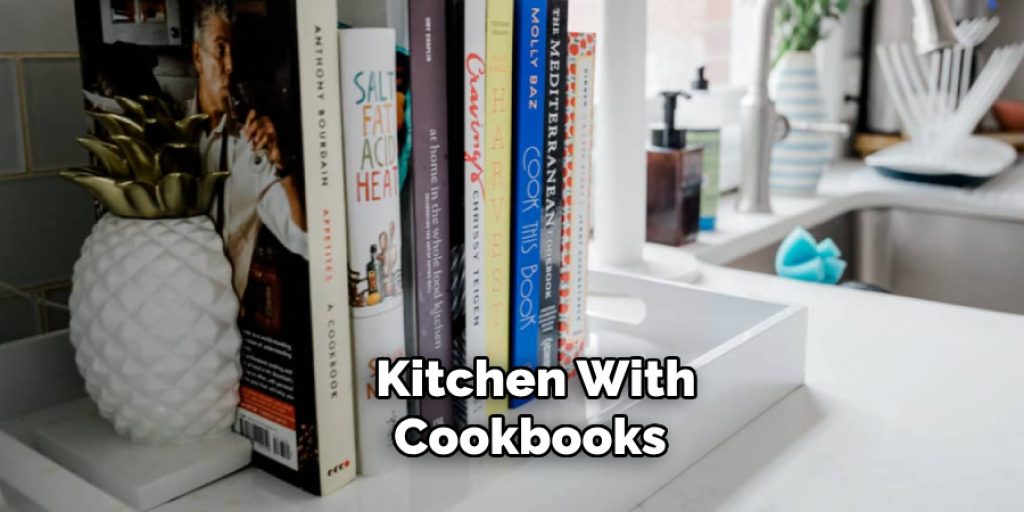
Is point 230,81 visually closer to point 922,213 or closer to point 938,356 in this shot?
point 938,356

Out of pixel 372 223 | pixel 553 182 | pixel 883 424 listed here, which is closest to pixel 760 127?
pixel 883 424

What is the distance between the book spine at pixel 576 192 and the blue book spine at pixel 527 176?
0.03m

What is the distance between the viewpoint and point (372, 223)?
0.48 metres

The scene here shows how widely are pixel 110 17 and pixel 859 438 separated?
0.57 meters

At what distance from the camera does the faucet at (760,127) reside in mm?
A: 1322

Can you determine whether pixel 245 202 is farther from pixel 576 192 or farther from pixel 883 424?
pixel 883 424

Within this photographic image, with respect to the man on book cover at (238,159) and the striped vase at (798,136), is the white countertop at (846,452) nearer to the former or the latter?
the man on book cover at (238,159)

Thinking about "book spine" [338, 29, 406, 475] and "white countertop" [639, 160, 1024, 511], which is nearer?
"book spine" [338, 29, 406, 475]

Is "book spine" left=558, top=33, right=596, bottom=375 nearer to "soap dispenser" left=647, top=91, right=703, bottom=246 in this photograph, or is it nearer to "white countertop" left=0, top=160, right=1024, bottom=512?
"white countertop" left=0, top=160, right=1024, bottom=512

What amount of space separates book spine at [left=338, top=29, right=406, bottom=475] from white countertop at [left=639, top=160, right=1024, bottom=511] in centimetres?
18

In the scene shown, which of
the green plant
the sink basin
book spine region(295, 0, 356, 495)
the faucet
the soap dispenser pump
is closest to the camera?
book spine region(295, 0, 356, 495)

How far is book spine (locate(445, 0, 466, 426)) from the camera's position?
0.51 metres

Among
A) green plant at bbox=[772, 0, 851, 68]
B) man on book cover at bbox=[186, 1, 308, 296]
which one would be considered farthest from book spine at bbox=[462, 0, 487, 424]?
green plant at bbox=[772, 0, 851, 68]

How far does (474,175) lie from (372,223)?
78mm
